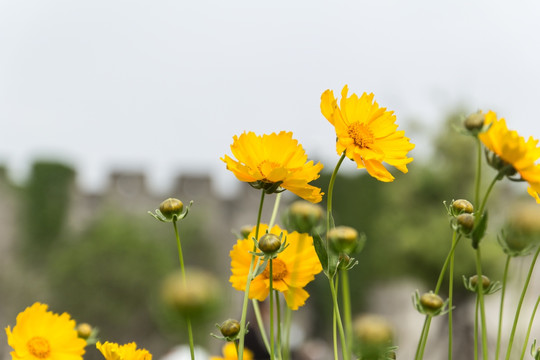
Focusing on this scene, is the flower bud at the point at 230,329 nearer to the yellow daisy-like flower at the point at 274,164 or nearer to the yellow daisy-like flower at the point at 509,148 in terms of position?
the yellow daisy-like flower at the point at 274,164

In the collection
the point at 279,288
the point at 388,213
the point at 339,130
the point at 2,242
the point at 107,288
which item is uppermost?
the point at 339,130

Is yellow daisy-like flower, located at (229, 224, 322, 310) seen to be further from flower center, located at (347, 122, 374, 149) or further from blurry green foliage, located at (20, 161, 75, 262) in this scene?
blurry green foliage, located at (20, 161, 75, 262)

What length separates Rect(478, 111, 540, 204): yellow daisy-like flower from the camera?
0.40 metres

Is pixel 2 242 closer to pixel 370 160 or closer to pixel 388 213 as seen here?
pixel 388 213

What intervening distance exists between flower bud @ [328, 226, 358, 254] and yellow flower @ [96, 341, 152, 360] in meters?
0.14

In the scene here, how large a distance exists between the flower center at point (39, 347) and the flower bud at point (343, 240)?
0.71 ft

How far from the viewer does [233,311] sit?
10508 millimetres

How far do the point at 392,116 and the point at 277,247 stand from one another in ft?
0.45

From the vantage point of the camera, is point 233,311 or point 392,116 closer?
point 392,116

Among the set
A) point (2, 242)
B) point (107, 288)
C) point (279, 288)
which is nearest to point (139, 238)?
point (107, 288)

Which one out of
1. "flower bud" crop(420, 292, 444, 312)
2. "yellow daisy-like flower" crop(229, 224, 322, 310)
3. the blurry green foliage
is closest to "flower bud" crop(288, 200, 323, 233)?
"yellow daisy-like flower" crop(229, 224, 322, 310)

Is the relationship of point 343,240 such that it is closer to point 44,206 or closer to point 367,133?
point 367,133

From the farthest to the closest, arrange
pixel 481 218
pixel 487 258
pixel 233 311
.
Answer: pixel 233 311
pixel 487 258
pixel 481 218

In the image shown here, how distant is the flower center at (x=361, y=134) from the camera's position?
48 cm
